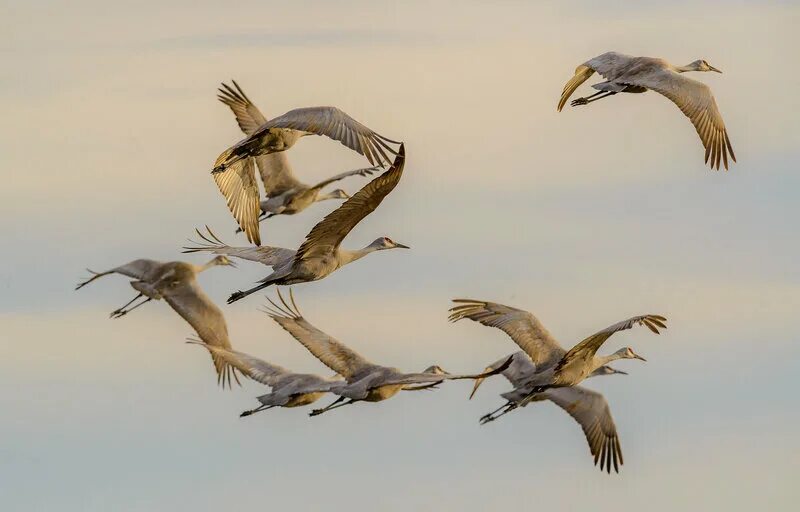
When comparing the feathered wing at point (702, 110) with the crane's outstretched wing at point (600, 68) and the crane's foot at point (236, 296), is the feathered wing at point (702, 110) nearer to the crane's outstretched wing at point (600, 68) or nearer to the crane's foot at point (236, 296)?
the crane's outstretched wing at point (600, 68)

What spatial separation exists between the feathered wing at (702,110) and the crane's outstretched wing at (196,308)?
419 inches

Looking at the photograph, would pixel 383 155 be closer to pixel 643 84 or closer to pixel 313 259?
pixel 313 259

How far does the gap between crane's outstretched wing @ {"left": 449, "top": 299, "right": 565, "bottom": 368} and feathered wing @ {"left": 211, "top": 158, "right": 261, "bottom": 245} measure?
15.2 feet

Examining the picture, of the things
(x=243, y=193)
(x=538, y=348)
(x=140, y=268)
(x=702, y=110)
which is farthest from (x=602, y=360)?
(x=140, y=268)

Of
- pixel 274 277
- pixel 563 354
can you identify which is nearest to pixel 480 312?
pixel 563 354

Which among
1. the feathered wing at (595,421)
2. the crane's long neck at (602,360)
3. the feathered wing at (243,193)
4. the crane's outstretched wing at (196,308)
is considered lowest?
the feathered wing at (595,421)

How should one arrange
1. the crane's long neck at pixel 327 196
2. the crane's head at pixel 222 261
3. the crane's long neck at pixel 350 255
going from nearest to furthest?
the crane's long neck at pixel 350 255 → the crane's head at pixel 222 261 → the crane's long neck at pixel 327 196

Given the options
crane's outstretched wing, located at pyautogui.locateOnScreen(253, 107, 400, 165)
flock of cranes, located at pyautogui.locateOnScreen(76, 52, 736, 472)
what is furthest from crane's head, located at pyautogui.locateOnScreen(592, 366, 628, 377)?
crane's outstretched wing, located at pyautogui.locateOnScreen(253, 107, 400, 165)

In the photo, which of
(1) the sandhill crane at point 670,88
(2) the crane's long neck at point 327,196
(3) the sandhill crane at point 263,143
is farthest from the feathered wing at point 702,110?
(2) the crane's long neck at point 327,196

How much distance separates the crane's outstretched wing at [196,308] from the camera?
58531mm

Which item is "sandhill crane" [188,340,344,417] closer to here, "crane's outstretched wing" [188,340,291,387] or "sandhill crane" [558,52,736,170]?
"crane's outstretched wing" [188,340,291,387]

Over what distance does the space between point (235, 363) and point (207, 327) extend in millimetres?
1027

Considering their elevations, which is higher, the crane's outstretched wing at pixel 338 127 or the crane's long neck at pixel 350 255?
the crane's outstretched wing at pixel 338 127

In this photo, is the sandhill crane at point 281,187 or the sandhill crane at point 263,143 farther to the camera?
the sandhill crane at point 281,187
